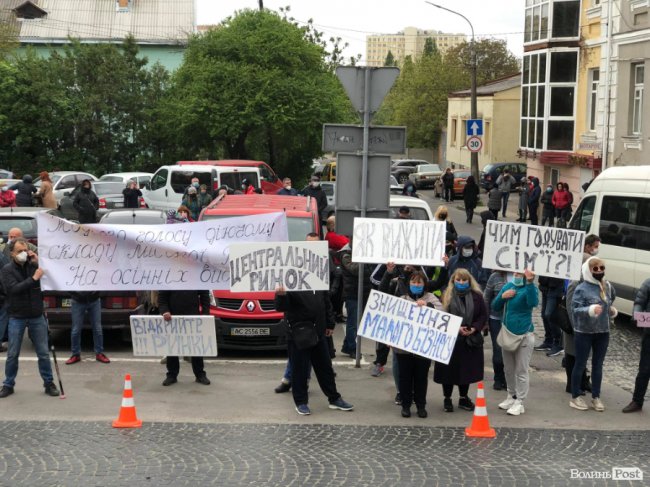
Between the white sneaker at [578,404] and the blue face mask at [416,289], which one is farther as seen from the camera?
the white sneaker at [578,404]

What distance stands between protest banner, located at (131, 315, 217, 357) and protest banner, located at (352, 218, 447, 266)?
1.98m

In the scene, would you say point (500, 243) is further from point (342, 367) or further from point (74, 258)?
point (74, 258)

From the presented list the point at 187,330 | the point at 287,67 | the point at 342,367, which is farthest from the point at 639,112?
the point at 187,330

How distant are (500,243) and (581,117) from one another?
2437 centimetres

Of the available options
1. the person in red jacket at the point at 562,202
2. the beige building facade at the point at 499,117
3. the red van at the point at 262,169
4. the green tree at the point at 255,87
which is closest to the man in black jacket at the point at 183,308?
the red van at the point at 262,169

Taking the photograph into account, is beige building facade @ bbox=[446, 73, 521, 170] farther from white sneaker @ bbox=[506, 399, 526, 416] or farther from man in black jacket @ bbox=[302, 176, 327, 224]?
white sneaker @ bbox=[506, 399, 526, 416]

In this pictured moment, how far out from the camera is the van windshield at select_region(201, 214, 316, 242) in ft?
46.7

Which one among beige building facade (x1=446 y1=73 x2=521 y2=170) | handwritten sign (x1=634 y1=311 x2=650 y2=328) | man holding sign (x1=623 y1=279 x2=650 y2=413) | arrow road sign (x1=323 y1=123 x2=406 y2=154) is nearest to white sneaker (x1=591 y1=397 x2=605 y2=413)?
man holding sign (x1=623 y1=279 x2=650 y2=413)

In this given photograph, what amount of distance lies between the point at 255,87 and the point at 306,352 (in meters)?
27.6

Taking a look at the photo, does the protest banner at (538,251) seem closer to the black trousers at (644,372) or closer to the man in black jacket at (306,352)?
the black trousers at (644,372)

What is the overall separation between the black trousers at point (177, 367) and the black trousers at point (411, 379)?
8.75ft

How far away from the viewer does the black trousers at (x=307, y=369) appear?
10289 millimetres

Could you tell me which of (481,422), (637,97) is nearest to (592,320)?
(481,422)

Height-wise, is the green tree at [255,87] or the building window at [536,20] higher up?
the building window at [536,20]
